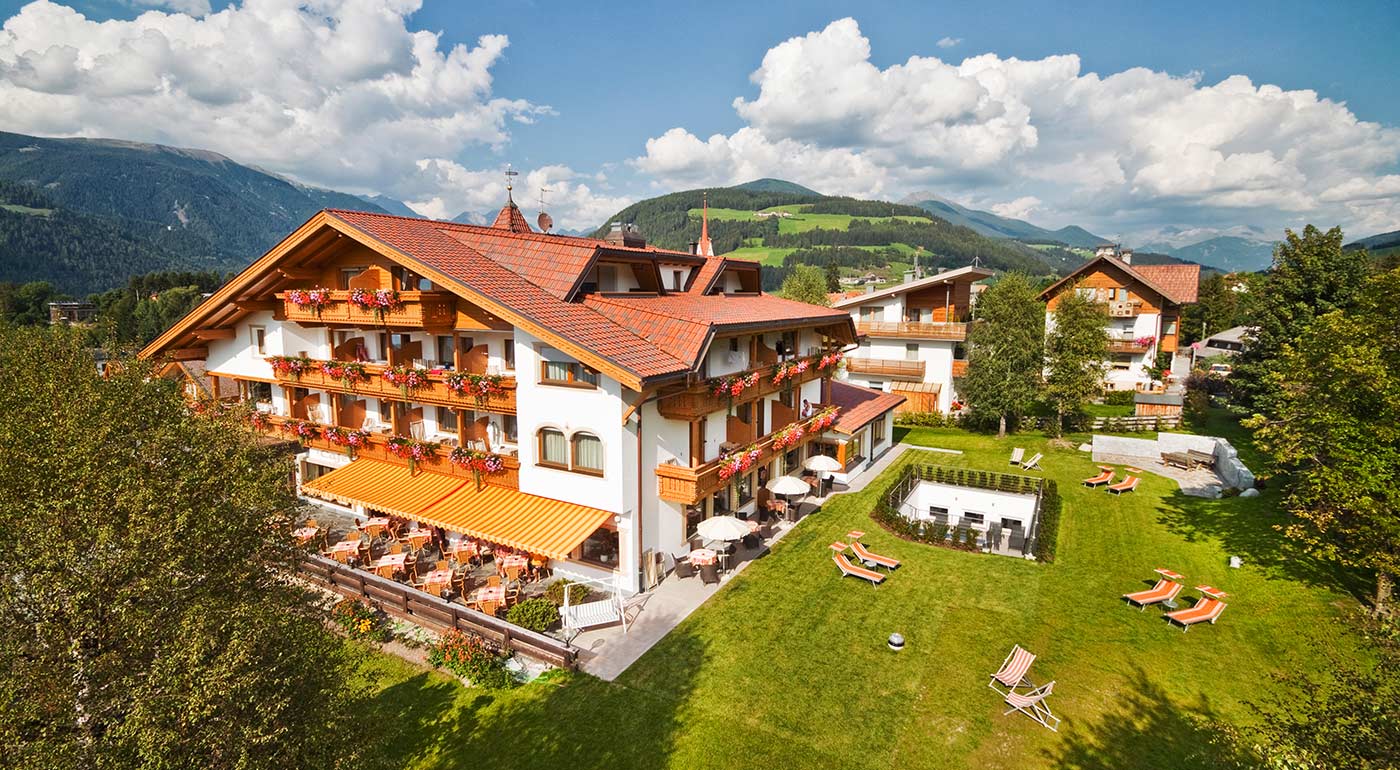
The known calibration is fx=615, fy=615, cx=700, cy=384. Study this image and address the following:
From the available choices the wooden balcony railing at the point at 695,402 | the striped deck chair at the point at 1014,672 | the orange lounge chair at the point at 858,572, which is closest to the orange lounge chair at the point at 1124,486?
the orange lounge chair at the point at 858,572

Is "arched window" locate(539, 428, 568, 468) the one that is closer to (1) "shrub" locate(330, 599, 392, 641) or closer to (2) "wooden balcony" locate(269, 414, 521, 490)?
(2) "wooden balcony" locate(269, 414, 521, 490)

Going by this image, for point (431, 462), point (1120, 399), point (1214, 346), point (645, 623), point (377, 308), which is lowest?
point (645, 623)

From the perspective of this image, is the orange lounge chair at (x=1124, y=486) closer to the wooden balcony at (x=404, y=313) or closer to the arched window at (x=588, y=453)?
the arched window at (x=588, y=453)

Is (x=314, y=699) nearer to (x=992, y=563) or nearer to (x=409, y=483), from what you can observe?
(x=409, y=483)

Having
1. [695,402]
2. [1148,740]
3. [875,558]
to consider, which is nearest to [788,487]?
[875,558]

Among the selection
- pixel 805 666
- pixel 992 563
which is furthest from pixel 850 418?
pixel 805 666

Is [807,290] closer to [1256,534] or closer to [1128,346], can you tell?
[1128,346]

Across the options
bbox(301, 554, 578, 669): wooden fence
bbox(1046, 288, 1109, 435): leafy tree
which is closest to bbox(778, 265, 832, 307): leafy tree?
bbox(1046, 288, 1109, 435): leafy tree
